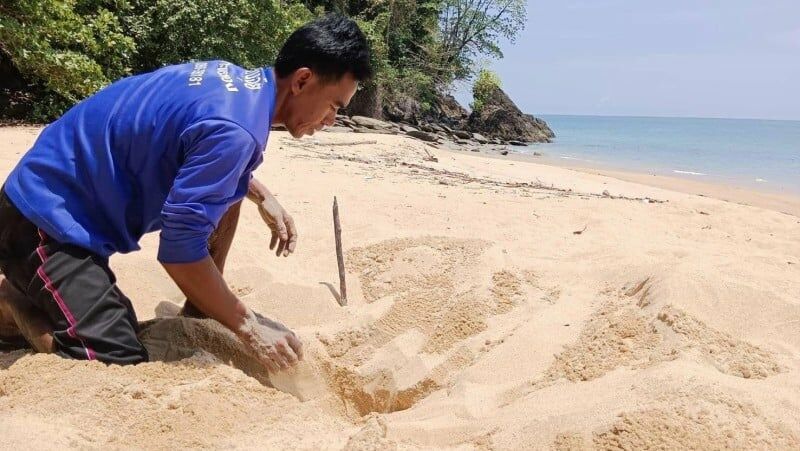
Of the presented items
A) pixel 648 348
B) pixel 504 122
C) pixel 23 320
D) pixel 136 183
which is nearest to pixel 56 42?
pixel 23 320

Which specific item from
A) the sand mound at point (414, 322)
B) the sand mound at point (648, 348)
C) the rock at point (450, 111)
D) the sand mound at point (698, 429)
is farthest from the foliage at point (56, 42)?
the rock at point (450, 111)

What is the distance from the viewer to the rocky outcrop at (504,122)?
23656 millimetres

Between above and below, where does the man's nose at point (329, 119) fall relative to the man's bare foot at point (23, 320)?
above

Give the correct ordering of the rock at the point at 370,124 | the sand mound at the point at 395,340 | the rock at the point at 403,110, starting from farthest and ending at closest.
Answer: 1. the rock at the point at 403,110
2. the rock at the point at 370,124
3. the sand mound at the point at 395,340

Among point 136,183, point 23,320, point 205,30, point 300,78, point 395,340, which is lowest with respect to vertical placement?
point 395,340

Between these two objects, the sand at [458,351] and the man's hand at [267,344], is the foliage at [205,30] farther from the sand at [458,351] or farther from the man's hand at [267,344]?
the man's hand at [267,344]

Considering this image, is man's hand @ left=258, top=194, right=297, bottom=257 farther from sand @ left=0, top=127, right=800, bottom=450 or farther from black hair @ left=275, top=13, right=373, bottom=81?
black hair @ left=275, top=13, right=373, bottom=81

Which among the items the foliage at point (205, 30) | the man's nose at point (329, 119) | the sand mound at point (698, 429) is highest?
the foliage at point (205, 30)

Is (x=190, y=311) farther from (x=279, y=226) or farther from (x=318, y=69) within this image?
(x=318, y=69)

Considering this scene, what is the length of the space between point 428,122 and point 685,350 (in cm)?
2225

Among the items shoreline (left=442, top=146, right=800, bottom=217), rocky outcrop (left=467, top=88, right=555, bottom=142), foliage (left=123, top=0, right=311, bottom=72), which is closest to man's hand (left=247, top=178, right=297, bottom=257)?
shoreline (left=442, top=146, right=800, bottom=217)

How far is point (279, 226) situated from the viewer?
2.56m

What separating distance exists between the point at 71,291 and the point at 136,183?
0.36 meters

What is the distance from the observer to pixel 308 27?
1920mm
